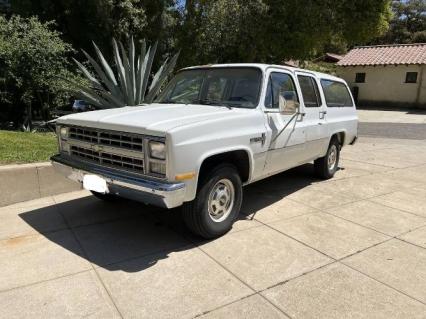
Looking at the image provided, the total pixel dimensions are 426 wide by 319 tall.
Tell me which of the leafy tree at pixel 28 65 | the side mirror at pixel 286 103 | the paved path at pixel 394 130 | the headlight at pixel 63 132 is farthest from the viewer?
the paved path at pixel 394 130

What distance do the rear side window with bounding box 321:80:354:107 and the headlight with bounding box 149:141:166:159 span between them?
3.87 m

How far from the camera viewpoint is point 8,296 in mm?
3299

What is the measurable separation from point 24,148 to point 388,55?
90.2 ft

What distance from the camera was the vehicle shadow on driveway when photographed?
13.3 ft

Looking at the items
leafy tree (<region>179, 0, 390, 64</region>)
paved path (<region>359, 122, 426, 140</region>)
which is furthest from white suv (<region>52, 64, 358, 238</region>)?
leafy tree (<region>179, 0, 390, 64</region>)

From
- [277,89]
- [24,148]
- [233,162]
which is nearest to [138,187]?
[233,162]

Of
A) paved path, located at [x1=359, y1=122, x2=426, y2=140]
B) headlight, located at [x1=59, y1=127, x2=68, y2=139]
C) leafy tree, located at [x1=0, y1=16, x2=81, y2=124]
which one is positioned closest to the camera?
headlight, located at [x1=59, y1=127, x2=68, y2=139]

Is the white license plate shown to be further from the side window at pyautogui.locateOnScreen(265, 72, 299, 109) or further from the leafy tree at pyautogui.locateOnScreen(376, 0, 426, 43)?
the leafy tree at pyautogui.locateOnScreen(376, 0, 426, 43)

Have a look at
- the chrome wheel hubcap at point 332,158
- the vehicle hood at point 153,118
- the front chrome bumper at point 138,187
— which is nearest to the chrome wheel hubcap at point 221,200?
the front chrome bumper at point 138,187

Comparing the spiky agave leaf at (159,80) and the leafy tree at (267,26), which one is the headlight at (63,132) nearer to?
the spiky agave leaf at (159,80)

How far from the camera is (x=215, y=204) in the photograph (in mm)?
4457

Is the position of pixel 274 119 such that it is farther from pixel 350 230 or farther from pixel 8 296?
pixel 8 296

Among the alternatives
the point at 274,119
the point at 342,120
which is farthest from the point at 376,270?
the point at 342,120

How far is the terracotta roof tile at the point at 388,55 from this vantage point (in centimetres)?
2650
